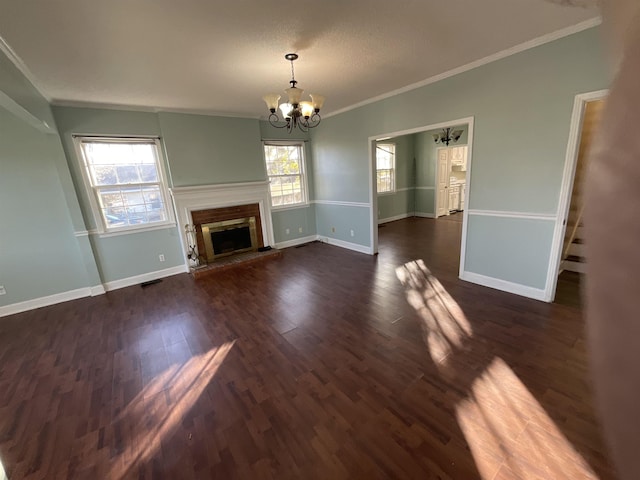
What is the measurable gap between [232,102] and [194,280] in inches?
104

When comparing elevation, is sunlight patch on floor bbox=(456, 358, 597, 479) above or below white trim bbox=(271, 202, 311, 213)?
below

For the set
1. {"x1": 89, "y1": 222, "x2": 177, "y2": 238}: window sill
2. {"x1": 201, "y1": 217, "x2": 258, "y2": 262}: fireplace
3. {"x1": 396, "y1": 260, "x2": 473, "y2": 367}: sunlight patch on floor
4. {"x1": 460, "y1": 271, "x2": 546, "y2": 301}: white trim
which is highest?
{"x1": 89, "y1": 222, "x2": 177, "y2": 238}: window sill

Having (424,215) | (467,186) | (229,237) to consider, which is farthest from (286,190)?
(424,215)

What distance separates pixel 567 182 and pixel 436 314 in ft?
5.64

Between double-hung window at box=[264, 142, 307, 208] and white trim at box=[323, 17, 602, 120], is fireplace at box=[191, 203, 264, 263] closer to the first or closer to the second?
double-hung window at box=[264, 142, 307, 208]

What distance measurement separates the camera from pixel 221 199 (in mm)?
4637

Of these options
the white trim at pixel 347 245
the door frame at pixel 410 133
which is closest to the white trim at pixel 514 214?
the door frame at pixel 410 133

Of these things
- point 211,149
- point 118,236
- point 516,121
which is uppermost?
point 211,149

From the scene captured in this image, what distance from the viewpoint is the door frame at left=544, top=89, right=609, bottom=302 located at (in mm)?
2385

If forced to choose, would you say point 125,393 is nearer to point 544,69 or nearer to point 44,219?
point 44,219

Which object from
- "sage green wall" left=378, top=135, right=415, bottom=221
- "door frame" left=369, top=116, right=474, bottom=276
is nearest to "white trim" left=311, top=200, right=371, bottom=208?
"door frame" left=369, top=116, right=474, bottom=276

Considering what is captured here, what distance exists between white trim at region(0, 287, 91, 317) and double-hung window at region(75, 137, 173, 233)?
0.89 meters

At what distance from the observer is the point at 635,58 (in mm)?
201

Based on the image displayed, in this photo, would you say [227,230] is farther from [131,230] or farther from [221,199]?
[131,230]
